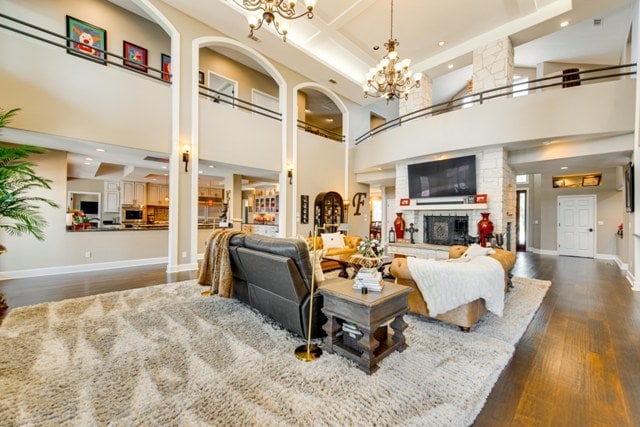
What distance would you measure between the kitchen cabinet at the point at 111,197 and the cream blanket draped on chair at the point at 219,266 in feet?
24.8

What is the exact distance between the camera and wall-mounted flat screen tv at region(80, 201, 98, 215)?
8.44m

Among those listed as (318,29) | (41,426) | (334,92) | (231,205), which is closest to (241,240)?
(41,426)

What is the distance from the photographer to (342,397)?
173 cm

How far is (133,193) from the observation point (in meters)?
9.13

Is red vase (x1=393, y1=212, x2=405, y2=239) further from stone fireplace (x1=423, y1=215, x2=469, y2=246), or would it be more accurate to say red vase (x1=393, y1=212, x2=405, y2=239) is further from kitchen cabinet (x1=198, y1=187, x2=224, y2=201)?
kitchen cabinet (x1=198, y1=187, x2=224, y2=201)

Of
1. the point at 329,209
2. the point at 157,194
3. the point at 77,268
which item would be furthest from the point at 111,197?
the point at 329,209

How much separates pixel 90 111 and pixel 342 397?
570 cm

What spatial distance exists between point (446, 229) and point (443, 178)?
1366mm

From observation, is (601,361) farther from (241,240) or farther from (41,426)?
(41,426)

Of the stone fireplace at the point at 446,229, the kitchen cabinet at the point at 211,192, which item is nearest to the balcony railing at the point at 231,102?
the kitchen cabinet at the point at 211,192

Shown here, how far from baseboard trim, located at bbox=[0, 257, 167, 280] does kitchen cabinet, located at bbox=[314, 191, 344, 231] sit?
171 inches

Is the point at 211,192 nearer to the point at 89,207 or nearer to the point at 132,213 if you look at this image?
A: the point at 132,213

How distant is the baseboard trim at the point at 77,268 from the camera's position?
15.6ft

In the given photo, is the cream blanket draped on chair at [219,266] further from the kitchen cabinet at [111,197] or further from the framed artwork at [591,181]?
the framed artwork at [591,181]
